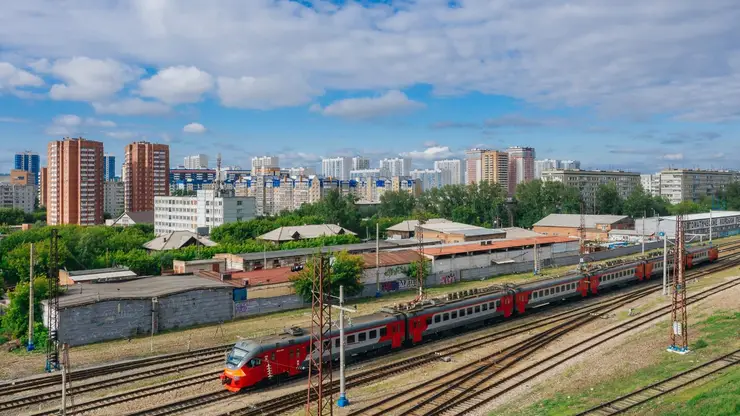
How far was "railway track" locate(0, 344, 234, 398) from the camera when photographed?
24250 mm

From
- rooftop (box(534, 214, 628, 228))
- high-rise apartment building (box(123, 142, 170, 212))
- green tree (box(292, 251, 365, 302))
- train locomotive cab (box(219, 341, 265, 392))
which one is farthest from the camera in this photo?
high-rise apartment building (box(123, 142, 170, 212))

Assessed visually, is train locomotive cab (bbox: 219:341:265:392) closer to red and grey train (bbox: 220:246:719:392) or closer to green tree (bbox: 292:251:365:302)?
red and grey train (bbox: 220:246:719:392)

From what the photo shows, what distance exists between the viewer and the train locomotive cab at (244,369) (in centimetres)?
2236

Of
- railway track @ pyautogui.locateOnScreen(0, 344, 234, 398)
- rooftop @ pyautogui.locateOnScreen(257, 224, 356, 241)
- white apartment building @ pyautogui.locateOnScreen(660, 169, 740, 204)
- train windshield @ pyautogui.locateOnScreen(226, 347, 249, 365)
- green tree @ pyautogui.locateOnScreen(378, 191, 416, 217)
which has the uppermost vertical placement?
white apartment building @ pyautogui.locateOnScreen(660, 169, 740, 204)

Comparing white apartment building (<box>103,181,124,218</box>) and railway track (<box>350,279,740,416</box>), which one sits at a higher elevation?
white apartment building (<box>103,181,124,218</box>)

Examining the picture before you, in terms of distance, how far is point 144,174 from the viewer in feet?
440

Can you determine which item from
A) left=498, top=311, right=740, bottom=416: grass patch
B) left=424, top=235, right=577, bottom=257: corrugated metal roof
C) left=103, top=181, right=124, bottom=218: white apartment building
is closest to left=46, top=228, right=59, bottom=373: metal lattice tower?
left=498, top=311, right=740, bottom=416: grass patch

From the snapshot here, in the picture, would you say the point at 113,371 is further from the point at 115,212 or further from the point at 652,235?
the point at 115,212

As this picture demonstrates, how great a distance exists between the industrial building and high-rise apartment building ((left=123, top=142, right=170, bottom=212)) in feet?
287

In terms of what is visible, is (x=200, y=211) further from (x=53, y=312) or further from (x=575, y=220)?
(x=53, y=312)

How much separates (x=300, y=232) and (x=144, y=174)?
70931 millimetres

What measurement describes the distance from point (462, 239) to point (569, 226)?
24102 millimetres

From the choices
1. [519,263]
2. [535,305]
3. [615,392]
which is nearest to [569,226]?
[519,263]

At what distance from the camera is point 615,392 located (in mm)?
21531
